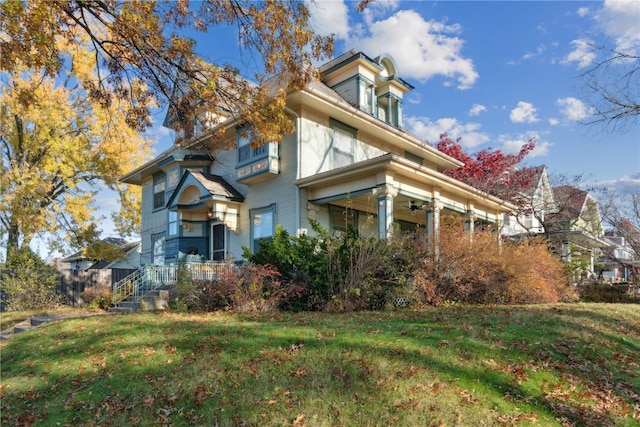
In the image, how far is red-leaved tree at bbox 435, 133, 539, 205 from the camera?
22.8 meters

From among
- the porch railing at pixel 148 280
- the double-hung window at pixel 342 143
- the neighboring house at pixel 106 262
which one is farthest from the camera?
the neighboring house at pixel 106 262

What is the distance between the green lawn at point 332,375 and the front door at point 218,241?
341 inches

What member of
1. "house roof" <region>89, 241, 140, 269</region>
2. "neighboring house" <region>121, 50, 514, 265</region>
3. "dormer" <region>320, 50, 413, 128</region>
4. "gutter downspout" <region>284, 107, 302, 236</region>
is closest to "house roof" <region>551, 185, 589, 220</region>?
"neighboring house" <region>121, 50, 514, 265</region>

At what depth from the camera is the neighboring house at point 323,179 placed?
42.0 feet

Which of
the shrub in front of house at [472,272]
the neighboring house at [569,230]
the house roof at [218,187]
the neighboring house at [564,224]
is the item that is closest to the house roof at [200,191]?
the house roof at [218,187]

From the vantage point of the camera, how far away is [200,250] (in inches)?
651

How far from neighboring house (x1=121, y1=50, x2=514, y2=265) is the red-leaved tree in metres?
4.75

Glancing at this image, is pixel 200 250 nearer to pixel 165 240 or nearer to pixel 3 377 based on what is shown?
pixel 165 240

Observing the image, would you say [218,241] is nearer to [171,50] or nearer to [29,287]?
[29,287]

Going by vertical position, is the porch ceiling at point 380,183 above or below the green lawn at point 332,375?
above

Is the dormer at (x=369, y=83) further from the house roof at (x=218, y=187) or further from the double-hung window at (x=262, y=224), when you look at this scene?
the house roof at (x=218, y=187)

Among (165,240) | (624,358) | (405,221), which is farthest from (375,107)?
(624,358)

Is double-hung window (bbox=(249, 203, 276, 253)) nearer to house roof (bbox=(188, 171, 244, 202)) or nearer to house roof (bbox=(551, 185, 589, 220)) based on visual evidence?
house roof (bbox=(188, 171, 244, 202))

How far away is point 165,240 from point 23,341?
10.3m
